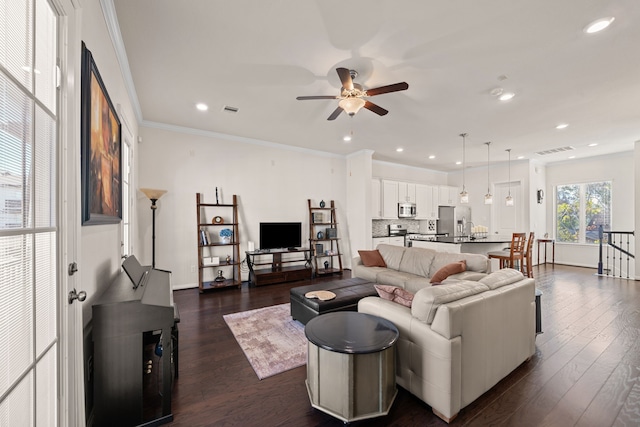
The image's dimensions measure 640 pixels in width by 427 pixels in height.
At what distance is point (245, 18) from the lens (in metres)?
2.23

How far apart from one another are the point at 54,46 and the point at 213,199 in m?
4.17

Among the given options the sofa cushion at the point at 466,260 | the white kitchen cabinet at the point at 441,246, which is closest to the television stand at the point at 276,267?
the white kitchen cabinet at the point at 441,246

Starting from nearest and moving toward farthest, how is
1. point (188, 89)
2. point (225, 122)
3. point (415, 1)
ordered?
point (415, 1)
point (188, 89)
point (225, 122)

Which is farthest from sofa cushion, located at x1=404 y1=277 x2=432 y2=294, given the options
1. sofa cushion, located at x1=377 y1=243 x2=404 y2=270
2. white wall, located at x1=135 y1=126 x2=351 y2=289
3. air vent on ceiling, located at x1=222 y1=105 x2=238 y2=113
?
air vent on ceiling, located at x1=222 y1=105 x2=238 y2=113

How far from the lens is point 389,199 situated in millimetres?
7387

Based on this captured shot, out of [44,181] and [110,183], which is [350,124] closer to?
[110,183]

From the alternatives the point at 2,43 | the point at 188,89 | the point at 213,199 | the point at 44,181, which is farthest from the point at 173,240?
the point at 2,43

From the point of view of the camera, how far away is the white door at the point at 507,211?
752cm

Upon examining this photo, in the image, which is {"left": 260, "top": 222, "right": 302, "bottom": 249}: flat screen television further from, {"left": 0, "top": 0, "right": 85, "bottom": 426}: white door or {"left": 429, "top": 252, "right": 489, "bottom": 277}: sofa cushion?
{"left": 0, "top": 0, "right": 85, "bottom": 426}: white door

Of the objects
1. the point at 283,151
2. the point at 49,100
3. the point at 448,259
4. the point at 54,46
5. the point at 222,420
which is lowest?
the point at 222,420

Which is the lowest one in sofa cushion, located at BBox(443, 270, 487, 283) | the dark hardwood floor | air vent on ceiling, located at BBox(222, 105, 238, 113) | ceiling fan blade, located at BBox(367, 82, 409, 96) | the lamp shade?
the dark hardwood floor

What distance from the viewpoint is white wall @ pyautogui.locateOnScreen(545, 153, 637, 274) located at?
6.50 meters

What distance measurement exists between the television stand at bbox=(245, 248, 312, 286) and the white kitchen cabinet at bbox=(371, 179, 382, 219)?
7.20ft

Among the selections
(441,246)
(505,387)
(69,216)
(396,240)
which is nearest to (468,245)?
(441,246)
